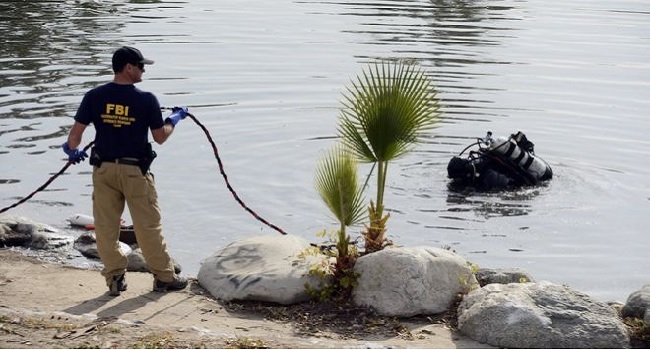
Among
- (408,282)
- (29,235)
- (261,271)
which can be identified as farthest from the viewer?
(29,235)

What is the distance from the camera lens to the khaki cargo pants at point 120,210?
31.8 ft

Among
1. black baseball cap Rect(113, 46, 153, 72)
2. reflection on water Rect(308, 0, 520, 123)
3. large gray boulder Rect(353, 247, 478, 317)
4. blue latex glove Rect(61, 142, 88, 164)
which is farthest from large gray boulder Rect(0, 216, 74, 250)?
reflection on water Rect(308, 0, 520, 123)

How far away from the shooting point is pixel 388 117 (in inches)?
399

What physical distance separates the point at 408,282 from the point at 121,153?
106 inches

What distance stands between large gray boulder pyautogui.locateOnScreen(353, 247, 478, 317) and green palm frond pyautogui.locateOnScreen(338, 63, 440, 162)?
1.04 metres

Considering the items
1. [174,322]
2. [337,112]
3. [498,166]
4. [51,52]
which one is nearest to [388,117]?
[174,322]

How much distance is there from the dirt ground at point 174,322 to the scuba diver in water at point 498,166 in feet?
20.5

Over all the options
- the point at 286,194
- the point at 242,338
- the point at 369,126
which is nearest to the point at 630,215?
the point at 286,194

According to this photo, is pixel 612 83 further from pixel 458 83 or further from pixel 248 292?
pixel 248 292

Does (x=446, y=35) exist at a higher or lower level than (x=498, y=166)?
higher

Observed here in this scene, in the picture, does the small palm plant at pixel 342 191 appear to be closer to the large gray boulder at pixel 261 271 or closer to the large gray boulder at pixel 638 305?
the large gray boulder at pixel 261 271

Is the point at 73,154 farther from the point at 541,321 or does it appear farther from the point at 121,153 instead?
the point at 541,321

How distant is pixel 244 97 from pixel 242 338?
1367cm

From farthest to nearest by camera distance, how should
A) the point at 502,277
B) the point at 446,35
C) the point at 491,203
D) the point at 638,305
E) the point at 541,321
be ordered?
the point at 446,35 < the point at 491,203 < the point at 502,277 < the point at 638,305 < the point at 541,321
